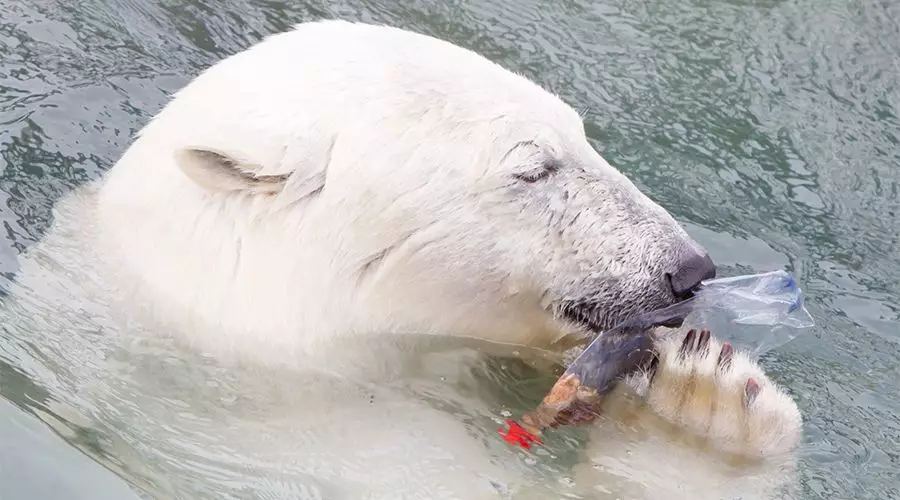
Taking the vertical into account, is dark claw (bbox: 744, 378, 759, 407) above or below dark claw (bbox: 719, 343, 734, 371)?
below

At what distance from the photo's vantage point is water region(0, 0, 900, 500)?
10.5 ft

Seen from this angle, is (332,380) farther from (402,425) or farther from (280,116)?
(280,116)

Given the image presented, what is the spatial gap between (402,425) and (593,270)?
2.33ft

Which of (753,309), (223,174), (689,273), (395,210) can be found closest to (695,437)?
(689,273)

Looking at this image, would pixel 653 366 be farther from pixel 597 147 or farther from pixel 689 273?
pixel 597 147

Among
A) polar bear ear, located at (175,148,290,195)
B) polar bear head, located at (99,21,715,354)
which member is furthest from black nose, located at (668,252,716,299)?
polar bear ear, located at (175,148,290,195)

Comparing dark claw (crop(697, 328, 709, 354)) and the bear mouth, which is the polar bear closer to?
the bear mouth

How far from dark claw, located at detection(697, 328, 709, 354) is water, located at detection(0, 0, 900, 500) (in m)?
0.43

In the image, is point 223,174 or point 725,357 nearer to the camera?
point 725,357

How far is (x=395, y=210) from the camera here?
3412mm

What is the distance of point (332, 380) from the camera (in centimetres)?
348

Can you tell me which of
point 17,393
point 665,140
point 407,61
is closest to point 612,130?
point 665,140

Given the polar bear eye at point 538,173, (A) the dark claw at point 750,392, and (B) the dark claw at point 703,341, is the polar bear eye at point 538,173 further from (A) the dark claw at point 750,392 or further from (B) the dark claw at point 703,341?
(A) the dark claw at point 750,392

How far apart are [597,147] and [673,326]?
7.15 feet
